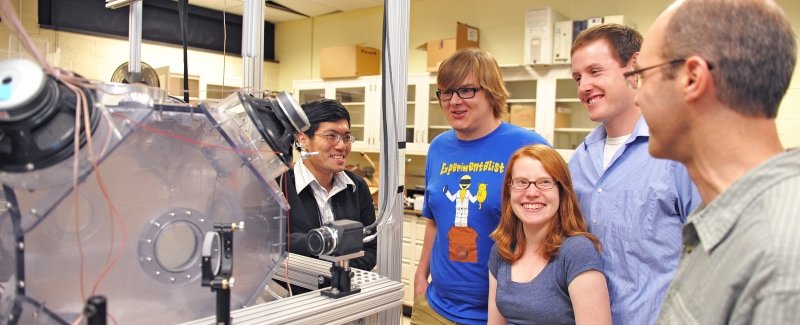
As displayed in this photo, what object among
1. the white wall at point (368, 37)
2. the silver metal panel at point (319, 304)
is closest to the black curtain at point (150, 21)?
the white wall at point (368, 37)

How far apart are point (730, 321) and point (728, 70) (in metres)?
0.33

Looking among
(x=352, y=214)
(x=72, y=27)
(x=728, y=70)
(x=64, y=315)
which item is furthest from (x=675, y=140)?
(x=72, y=27)

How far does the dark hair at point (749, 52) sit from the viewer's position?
2.31 feet

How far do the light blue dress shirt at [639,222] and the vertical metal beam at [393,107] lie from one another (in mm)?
532

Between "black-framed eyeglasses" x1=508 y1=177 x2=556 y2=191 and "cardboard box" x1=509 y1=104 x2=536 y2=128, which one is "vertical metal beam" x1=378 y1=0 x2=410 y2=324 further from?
"cardboard box" x1=509 y1=104 x2=536 y2=128

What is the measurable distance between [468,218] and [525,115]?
2.62 metres

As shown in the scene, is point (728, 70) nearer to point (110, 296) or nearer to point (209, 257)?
point (209, 257)

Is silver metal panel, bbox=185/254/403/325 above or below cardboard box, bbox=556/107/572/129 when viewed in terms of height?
below

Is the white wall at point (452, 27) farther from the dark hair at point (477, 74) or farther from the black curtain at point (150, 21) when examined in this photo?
the dark hair at point (477, 74)

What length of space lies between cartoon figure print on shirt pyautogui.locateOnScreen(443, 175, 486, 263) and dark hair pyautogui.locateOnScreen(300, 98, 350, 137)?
0.55 metres

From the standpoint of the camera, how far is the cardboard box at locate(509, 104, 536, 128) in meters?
4.04

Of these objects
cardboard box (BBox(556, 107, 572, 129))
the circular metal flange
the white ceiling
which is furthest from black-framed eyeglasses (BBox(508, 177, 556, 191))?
the white ceiling

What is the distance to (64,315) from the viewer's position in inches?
33.2

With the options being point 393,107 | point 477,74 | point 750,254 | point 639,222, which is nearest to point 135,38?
point 393,107
